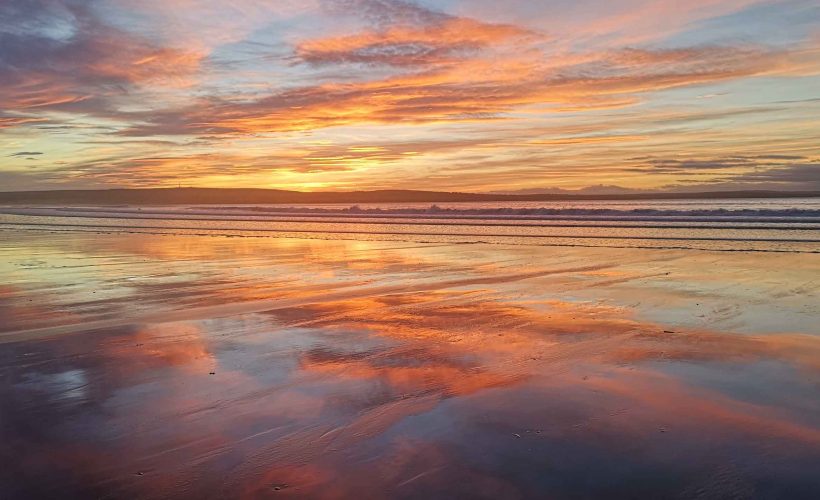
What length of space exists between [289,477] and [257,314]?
234 inches

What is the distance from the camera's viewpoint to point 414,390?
20.6ft

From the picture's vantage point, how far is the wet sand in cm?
443

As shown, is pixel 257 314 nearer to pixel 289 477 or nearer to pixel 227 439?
pixel 227 439

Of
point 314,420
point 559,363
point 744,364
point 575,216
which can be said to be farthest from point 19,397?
point 575,216

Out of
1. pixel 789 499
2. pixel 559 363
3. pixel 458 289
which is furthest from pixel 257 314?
pixel 789 499

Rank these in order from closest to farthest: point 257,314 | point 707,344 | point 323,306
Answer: point 707,344
point 257,314
point 323,306

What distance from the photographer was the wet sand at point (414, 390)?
443 cm

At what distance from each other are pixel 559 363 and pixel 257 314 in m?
4.82

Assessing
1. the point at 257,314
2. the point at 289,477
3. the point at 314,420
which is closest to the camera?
the point at 289,477

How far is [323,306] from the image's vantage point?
10930mm

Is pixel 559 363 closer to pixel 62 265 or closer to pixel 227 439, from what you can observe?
pixel 227 439

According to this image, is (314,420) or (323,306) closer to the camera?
(314,420)

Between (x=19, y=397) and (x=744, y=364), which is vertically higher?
(x=19, y=397)

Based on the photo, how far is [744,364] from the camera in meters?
7.03
